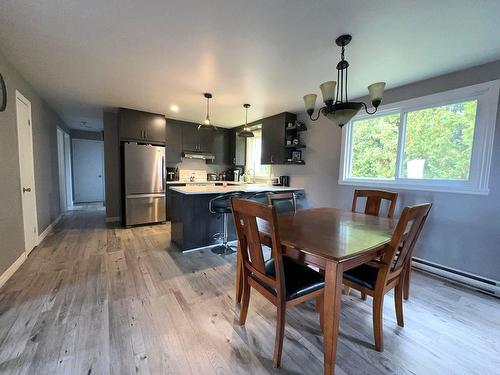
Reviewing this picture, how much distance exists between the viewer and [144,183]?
4195 mm

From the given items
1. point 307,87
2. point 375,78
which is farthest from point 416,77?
point 307,87

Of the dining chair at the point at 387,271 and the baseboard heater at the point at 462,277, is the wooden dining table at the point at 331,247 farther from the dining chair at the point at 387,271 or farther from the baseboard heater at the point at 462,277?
the baseboard heater at the point at 462,277

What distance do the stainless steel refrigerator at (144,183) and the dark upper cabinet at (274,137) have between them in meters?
2.15

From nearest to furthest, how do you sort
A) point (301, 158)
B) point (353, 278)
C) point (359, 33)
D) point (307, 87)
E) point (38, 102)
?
point (353, 278), point (359, 33), point (307, 87), point (38, 102), point (301, 158)

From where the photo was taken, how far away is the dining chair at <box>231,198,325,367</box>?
48.9 inches

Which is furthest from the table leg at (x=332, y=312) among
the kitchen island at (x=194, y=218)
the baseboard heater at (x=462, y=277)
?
the baseboard heater at (x=462, y=277)

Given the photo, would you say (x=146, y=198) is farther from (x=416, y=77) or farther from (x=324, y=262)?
(x=416, y=77)

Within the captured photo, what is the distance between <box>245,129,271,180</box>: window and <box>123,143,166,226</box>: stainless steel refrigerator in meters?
2.19

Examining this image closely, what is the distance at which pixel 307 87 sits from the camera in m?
2.87

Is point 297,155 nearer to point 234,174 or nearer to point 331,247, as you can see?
point 234,174

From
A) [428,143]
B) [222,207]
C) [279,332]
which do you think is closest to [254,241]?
[279,332]

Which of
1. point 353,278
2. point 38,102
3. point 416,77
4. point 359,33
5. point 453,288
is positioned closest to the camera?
point 353,278

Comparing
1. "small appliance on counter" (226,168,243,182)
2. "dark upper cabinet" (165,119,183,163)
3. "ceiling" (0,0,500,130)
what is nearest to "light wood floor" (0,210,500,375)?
"ceiling" (0,0,500,130)

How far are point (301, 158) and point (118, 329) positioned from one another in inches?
142
